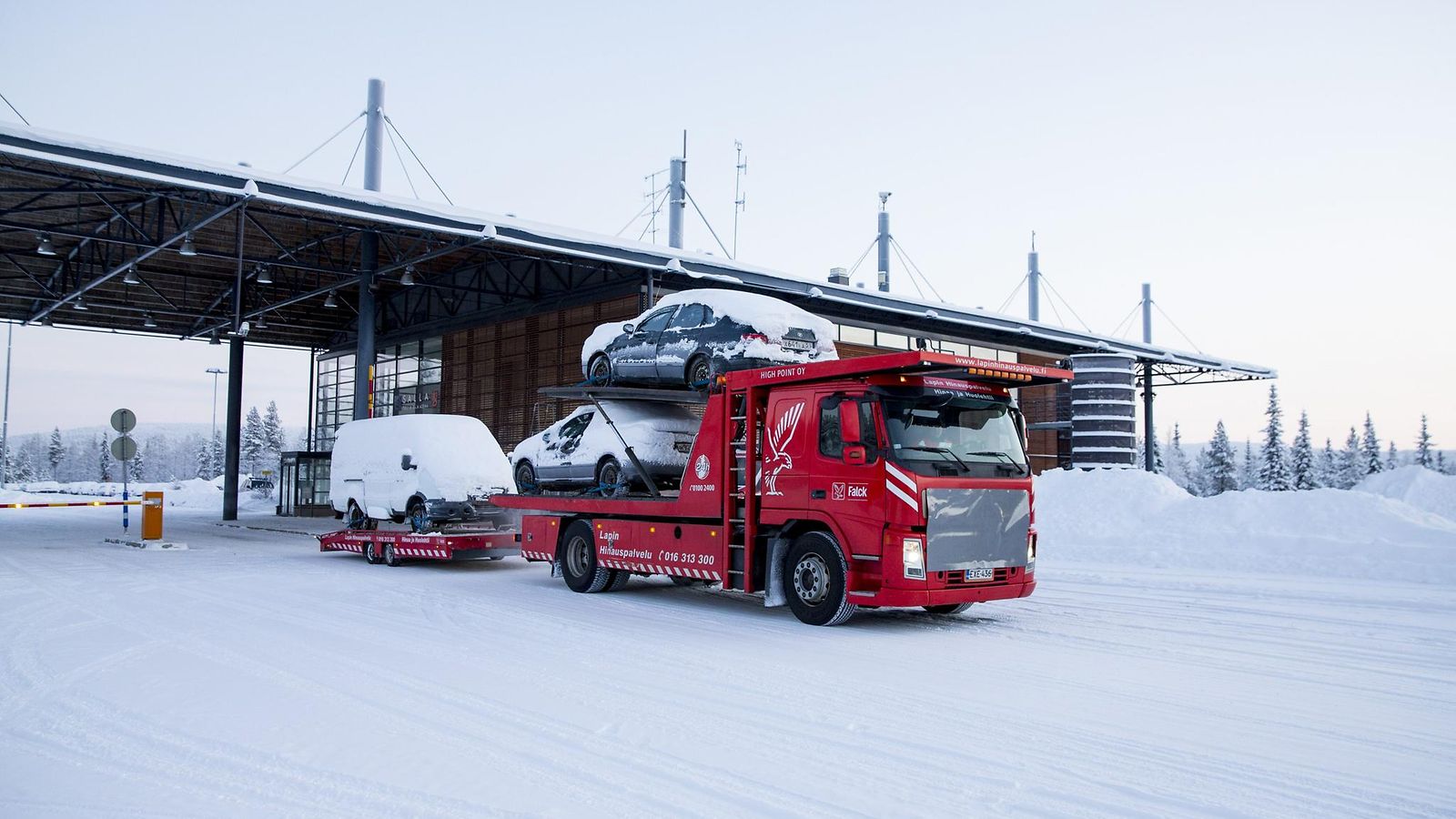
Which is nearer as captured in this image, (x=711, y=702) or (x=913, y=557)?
(x=711, y=702)

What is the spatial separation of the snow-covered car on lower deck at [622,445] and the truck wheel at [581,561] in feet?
1.95

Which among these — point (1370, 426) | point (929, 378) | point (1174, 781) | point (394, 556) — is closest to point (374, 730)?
point (1174, 781)

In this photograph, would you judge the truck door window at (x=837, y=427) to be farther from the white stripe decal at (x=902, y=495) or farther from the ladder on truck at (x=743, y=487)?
the ladder on truck at (x=743, y=487)

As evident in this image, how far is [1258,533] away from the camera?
16.0 metres

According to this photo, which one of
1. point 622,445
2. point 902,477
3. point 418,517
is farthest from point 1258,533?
point 418,517

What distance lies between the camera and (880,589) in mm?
9031

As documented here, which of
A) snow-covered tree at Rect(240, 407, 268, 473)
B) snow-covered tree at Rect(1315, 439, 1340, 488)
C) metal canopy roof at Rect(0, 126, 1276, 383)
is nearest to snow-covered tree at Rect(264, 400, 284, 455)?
snow-covered tree at Rect(240, 407, 268, 473)

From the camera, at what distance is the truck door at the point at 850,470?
905 cm

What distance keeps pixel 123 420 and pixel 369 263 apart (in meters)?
6.54

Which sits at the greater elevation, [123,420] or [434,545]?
[123,420]

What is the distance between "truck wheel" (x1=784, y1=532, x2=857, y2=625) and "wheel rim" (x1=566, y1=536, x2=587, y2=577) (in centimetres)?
353

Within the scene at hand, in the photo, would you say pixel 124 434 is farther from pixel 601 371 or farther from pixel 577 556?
pixel 577 556

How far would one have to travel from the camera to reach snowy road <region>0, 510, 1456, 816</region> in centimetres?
469

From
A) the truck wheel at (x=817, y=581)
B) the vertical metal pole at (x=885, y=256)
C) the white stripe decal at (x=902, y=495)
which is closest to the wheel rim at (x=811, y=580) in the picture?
the truck wheel at (x=817, y=581)
